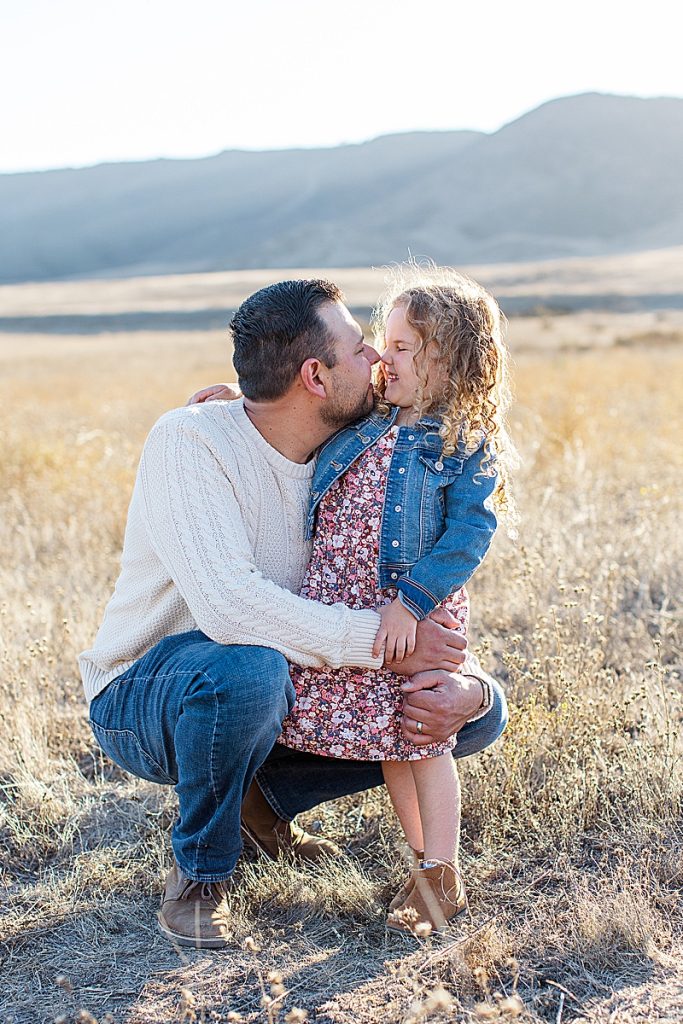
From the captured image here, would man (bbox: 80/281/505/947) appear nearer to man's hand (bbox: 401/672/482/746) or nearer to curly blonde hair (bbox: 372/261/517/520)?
man's hand (bbox: 401/672/482/746)

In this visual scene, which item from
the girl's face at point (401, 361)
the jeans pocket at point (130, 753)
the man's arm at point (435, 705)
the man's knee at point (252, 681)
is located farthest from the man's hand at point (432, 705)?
the girl's face at point (401, 361)

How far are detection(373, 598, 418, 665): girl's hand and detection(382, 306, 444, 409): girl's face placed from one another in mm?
676

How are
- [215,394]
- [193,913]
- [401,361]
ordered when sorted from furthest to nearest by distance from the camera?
[215,394] < [401,361] < [193,913]

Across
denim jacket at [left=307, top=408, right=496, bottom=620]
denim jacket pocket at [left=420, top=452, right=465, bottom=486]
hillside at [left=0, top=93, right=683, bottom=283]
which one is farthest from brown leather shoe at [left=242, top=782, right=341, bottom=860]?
hillside at [left=0, top=93, right=683, bottom=283]

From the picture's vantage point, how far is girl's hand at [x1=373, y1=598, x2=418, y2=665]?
109 inches

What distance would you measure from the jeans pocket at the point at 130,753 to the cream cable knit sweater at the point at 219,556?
0.15 metres

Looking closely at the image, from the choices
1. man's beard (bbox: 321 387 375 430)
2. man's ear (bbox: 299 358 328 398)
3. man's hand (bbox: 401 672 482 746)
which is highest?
man's ear (bbox: 299 358 328 398)

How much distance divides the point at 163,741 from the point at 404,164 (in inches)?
5994

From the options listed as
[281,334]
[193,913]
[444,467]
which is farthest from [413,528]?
[193,913]

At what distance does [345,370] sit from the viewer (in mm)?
3004

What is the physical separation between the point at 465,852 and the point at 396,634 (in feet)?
2.72

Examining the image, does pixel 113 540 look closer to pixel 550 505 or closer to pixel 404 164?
pixel 550 505

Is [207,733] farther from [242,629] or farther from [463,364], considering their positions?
[463,364]

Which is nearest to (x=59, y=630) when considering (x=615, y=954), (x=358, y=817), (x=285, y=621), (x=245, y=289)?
(x=358, y=817)
